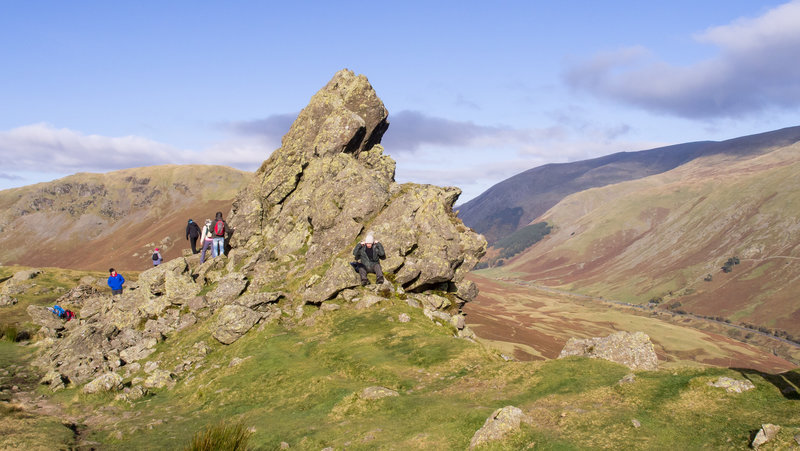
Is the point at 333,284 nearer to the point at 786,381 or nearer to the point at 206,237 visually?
the point at 206,237

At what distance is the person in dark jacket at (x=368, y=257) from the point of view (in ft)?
109

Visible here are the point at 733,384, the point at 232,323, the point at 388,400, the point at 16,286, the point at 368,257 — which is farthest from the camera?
the point at 16,286

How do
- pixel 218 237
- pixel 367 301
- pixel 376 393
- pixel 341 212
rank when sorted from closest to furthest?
pixel 376 393, pixel 367 301, pixel 341 212, pixel 218 237

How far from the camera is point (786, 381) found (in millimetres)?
14164

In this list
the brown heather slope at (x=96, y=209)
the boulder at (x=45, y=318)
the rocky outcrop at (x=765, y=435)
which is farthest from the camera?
the brown heather slope at (x=96, y=209)

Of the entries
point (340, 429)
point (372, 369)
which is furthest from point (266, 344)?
point (340, 429)

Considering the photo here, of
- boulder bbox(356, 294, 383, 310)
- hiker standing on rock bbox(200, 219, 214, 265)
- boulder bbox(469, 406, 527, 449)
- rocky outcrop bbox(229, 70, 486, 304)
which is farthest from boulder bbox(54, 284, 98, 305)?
boulder bbox(469, 406, 527, 449)

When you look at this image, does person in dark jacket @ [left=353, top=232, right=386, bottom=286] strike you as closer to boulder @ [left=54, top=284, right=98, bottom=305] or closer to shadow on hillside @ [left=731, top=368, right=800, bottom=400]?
shadow on hillside @ [left=731, top=368, right=800, bottom=400]

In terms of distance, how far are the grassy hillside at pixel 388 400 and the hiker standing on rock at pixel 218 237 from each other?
15.1 meters

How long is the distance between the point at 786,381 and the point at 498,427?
30.6ft

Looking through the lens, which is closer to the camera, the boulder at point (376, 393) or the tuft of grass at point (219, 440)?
the tuft of grass at point (219, 440)

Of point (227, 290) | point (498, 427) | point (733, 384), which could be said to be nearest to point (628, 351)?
point (733, 384)

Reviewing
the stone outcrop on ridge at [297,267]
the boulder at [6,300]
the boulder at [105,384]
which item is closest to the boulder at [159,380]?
the stone outcrop on ridge at [297,267]

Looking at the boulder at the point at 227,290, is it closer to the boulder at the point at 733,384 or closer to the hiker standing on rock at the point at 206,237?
the hiker standing on rock at the point at 206,237
